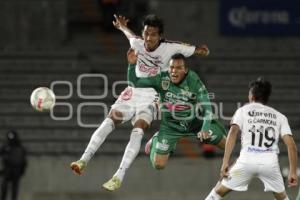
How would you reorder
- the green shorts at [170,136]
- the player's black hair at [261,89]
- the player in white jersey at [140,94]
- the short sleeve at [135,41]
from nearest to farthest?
the player's black hair at [261,89] < the player in white jersey at [140,94] < the short sleeve at [135,41] < the green shorts at [170,136]

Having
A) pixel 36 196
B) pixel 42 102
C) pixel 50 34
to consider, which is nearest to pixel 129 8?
pixel 50 34

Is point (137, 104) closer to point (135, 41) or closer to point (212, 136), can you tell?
point (135, 41)

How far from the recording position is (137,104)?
12.6 metres

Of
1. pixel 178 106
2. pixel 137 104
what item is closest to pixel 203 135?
pixel 178 106

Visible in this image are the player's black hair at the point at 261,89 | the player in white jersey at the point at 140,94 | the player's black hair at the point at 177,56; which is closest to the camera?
the player's black hair at the point at 261,89

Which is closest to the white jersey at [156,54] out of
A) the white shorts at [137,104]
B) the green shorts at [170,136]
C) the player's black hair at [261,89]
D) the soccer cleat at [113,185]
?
the white shorts at [137,104]

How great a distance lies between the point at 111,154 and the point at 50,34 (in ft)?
12.6

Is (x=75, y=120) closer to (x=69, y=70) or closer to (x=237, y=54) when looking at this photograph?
(x=69, y=70)

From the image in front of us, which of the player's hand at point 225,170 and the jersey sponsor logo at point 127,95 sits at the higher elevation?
the jersey sponsor logo at point 127,95

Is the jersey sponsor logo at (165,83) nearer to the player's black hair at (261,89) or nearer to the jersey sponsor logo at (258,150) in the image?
the player's black hair at (261,89)

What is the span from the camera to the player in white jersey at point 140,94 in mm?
12312

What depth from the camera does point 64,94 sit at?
21.4 meters

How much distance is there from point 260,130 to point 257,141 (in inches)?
5.0

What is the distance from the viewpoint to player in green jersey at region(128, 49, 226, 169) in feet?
39.7
